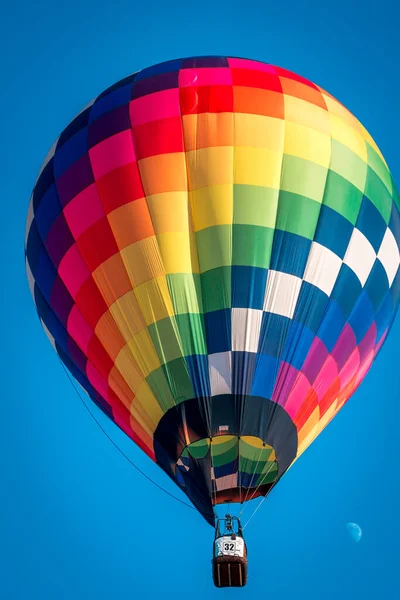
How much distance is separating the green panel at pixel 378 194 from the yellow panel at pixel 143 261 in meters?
2.48

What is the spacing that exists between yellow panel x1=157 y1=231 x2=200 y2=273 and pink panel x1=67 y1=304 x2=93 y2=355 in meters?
1.17

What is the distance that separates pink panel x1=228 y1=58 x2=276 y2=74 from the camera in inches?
488

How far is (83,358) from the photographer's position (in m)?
11.9

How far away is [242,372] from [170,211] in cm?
181

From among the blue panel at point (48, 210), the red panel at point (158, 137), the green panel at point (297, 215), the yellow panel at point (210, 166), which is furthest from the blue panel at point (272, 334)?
the blue panel at point (48, 210)

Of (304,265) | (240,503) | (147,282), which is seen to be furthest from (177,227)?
(240,503)

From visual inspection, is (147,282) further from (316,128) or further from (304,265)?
(316,128)

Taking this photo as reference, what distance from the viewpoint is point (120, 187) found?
38.0 feet

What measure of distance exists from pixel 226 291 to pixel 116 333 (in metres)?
1.21

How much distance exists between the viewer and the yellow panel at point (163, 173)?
37.3 ft

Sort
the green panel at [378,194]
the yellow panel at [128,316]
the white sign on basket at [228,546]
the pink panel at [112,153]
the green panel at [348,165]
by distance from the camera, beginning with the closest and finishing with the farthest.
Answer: the white sign on basket at [228,546] < the yellow panel at [128,316] < the pink panel at [112,153] < the green panel at [348,165] < the green panel at [378,194]

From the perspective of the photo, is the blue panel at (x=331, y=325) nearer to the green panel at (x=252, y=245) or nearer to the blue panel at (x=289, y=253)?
the blue panel at (x=289, y=253)

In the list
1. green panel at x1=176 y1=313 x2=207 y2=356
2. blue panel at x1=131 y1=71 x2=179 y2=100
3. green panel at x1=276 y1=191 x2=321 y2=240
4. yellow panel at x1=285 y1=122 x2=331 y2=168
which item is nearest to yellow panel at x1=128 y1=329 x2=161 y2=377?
green panel at x1=176 y1=313 x2=207 y2=356

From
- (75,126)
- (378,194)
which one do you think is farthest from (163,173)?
(378,194)
